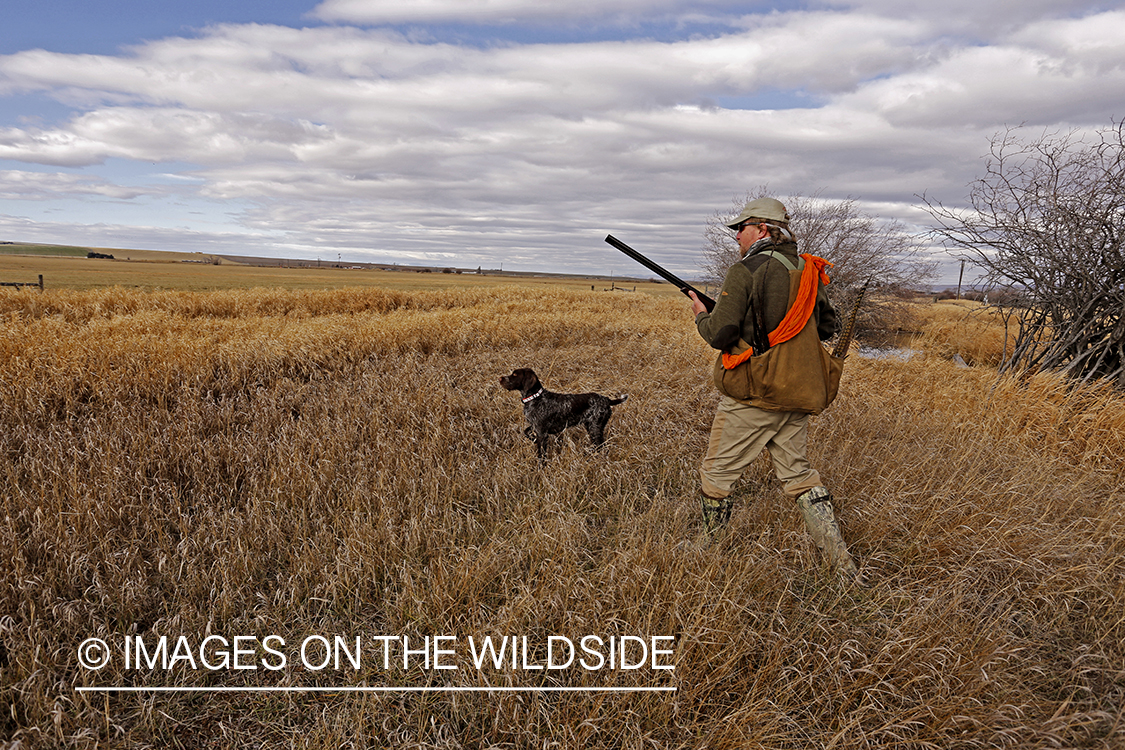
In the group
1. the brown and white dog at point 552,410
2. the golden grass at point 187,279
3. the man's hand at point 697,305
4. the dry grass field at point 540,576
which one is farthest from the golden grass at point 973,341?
the golden grass at point 187,279

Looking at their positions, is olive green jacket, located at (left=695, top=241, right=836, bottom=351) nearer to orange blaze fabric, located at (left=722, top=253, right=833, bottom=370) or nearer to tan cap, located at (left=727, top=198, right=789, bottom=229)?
orange blaze fabric, located at (left=722, top=253, right=833, bottom=370)

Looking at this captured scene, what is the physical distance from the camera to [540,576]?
3.25 meters

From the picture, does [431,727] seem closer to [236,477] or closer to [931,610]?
[931,610]

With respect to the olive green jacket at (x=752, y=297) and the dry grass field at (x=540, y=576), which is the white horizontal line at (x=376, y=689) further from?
the olive green jacket at (x=752, y=297)

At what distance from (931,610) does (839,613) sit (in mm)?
493

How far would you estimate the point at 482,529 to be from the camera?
3895 mm

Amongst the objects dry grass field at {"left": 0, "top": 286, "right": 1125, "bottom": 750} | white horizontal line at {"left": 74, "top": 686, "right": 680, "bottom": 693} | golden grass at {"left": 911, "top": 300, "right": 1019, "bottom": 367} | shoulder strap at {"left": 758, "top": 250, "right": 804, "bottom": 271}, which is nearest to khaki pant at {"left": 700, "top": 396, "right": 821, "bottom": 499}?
dry grass field at {"left": 0, "top": 286, "right": 1125, "bottom": 750}

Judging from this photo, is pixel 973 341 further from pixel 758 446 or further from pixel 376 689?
pixel 376 689

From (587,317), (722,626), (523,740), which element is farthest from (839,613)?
(587,317)

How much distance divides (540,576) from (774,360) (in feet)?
6.46

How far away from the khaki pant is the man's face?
1088 millimetres

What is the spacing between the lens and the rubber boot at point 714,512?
3766 mm

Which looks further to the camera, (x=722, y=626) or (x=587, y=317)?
(x=587, y=317)

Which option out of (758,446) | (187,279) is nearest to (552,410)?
(758,446)
